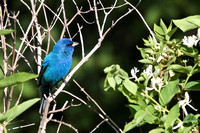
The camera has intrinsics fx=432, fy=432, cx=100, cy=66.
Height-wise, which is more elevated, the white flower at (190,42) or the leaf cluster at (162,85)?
the white flower at (190,42)

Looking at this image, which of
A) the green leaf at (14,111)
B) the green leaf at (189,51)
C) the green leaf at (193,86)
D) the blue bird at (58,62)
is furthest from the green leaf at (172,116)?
the blue bird at (58,62)

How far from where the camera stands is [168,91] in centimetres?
145

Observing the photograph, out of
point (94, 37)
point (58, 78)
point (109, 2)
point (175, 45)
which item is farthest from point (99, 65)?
point (175, 45)

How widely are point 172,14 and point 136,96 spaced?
326 centimetres

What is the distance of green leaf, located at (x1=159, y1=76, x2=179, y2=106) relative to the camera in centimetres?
143

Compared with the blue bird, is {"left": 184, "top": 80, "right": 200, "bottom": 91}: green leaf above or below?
above

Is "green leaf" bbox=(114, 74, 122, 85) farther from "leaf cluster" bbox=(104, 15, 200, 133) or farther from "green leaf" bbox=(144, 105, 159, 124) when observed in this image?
"green leaf" bbox=(144, 105, 159, 124)

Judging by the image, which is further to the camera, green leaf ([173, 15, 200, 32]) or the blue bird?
the blue bird

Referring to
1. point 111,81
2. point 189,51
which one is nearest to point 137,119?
point 111,81

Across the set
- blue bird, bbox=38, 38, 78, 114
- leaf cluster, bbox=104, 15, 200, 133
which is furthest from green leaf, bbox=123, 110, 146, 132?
blue bird, bbox=38, 38, 78, 114

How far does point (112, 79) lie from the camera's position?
153 centimetres

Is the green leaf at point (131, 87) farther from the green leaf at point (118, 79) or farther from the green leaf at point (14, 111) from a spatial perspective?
A: the green leaf at point (14, 111)

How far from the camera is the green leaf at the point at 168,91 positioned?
4.68ft

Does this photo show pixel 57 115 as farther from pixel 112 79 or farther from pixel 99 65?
pixel 112 79
